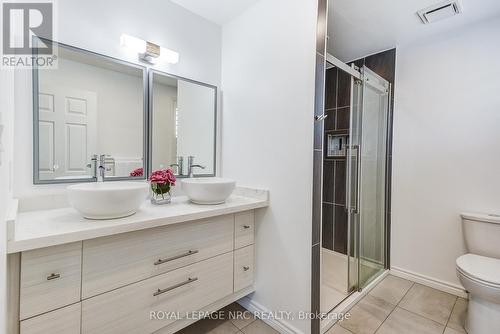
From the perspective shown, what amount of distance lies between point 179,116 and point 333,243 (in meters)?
2.22

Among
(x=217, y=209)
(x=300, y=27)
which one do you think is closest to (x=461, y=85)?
(x=300, y=27)

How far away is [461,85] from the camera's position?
1937 millimetres

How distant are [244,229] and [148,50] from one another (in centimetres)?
140

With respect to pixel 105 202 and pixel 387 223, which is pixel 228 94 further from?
pixel 387 223

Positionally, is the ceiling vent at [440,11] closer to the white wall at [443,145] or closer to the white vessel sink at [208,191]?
the white wall at [443,145]

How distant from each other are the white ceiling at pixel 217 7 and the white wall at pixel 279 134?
0.18 feet

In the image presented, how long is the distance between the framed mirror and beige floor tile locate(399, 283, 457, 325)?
7.49ft

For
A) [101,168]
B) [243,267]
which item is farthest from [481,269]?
[101,168]

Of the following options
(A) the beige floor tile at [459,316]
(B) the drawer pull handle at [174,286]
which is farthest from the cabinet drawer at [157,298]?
(A) the beige floor tile at [459,316]

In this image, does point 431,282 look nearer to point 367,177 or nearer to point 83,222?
point 367,177

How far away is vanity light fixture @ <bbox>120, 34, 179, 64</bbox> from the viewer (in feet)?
4.91

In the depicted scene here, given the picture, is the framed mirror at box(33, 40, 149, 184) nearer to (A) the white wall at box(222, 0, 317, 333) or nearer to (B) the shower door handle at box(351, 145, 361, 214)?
(A) the white wall at box(222, 0, 317, 333)

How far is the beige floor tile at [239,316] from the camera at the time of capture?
162cm

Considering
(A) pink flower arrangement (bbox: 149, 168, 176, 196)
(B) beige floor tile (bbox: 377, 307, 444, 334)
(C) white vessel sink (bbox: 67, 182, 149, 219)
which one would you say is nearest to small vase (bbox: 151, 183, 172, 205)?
(A) pink flower arrangement (bbox: 149, 168, 176, 196)
